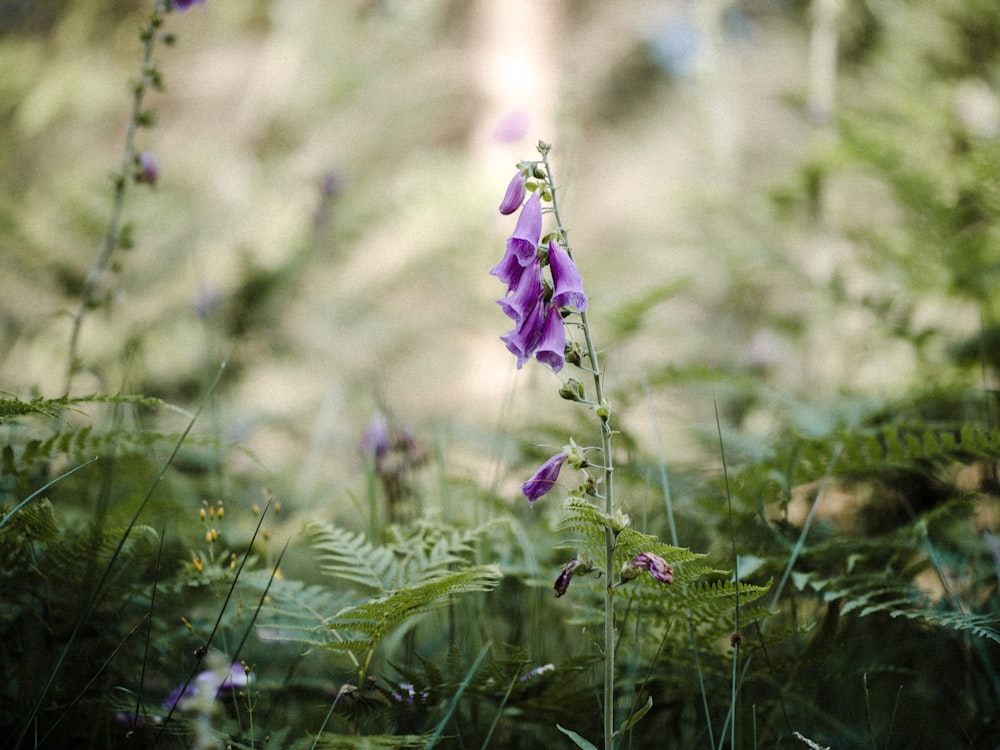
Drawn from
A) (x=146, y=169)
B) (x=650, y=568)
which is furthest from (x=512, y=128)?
(x=650, y=568)

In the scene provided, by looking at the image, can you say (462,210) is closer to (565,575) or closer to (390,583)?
(390,583)

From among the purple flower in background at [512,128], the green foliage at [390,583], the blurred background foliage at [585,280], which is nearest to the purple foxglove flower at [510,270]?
the blurred background foliage at [585,280]

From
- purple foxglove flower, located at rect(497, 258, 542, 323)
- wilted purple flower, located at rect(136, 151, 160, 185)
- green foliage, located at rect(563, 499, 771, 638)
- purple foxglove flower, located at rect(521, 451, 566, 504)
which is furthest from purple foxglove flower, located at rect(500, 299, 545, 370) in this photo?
wilted purple flower, located at rect(136, 151, 160, 185)

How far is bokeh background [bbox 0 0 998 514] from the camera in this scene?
3.06 m

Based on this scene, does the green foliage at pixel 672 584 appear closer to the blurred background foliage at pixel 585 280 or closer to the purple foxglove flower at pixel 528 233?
the blurred background foliage at pixel 585 280

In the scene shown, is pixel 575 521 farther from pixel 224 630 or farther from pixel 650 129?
pixel 650 129

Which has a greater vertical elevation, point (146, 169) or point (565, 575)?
point (146, 169)

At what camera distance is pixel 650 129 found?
22.3 feet

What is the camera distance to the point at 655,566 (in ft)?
2.97

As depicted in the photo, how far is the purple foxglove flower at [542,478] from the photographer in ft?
3.40

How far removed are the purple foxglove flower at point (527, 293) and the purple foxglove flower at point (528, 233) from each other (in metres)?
0.02

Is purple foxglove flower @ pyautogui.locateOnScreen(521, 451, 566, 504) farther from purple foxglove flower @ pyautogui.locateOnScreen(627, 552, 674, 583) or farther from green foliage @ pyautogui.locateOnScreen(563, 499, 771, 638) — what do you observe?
purple foxglove flower @ pyautogui.locateOnScreen(627, 552, 674, 583)

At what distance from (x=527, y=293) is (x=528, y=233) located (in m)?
0.10

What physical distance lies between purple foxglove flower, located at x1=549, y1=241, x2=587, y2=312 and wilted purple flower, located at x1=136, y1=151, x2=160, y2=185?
1.51 meters
